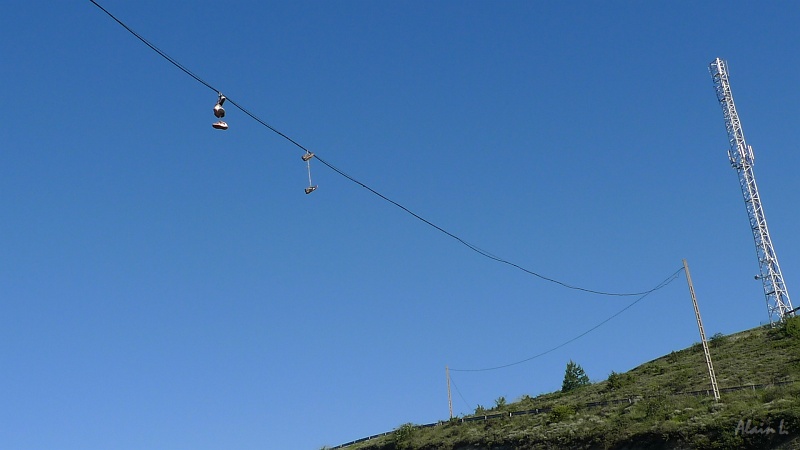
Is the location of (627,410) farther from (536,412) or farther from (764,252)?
(764,252)

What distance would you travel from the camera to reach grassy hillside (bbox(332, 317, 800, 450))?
3962 cm

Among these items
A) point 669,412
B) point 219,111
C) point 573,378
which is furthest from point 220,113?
point 573,378

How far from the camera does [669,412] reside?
45.8 metres

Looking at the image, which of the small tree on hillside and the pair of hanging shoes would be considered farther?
the small tree on hillside

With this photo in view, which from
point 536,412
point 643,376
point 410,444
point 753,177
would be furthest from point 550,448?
point 753,177

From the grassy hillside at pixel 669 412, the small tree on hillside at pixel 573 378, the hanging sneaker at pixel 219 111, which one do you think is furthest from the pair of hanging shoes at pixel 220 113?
the small tree on hillside at pixel 573 378

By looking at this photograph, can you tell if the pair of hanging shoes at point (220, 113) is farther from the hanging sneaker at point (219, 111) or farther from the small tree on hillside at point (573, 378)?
the small tree on hillside at point (573, 378)

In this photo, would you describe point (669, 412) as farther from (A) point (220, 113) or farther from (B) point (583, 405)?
(A) point (220, 113)

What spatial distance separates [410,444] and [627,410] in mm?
17860

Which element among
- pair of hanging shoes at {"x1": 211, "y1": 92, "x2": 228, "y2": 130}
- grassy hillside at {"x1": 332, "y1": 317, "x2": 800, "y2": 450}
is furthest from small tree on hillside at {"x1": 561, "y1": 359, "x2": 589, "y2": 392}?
Result: pair of hanging shoes at {"x1": 211, "y1": 92, "x2": 228, "y2": 130}

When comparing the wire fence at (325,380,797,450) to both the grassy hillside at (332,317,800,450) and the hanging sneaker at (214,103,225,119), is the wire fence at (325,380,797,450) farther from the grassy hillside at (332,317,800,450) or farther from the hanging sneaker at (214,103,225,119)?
the hanging sneaker at (214,103,225,119)

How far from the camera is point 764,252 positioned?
2682 inches

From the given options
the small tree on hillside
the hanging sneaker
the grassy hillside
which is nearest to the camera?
the hanging sneaker

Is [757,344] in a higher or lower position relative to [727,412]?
higher
